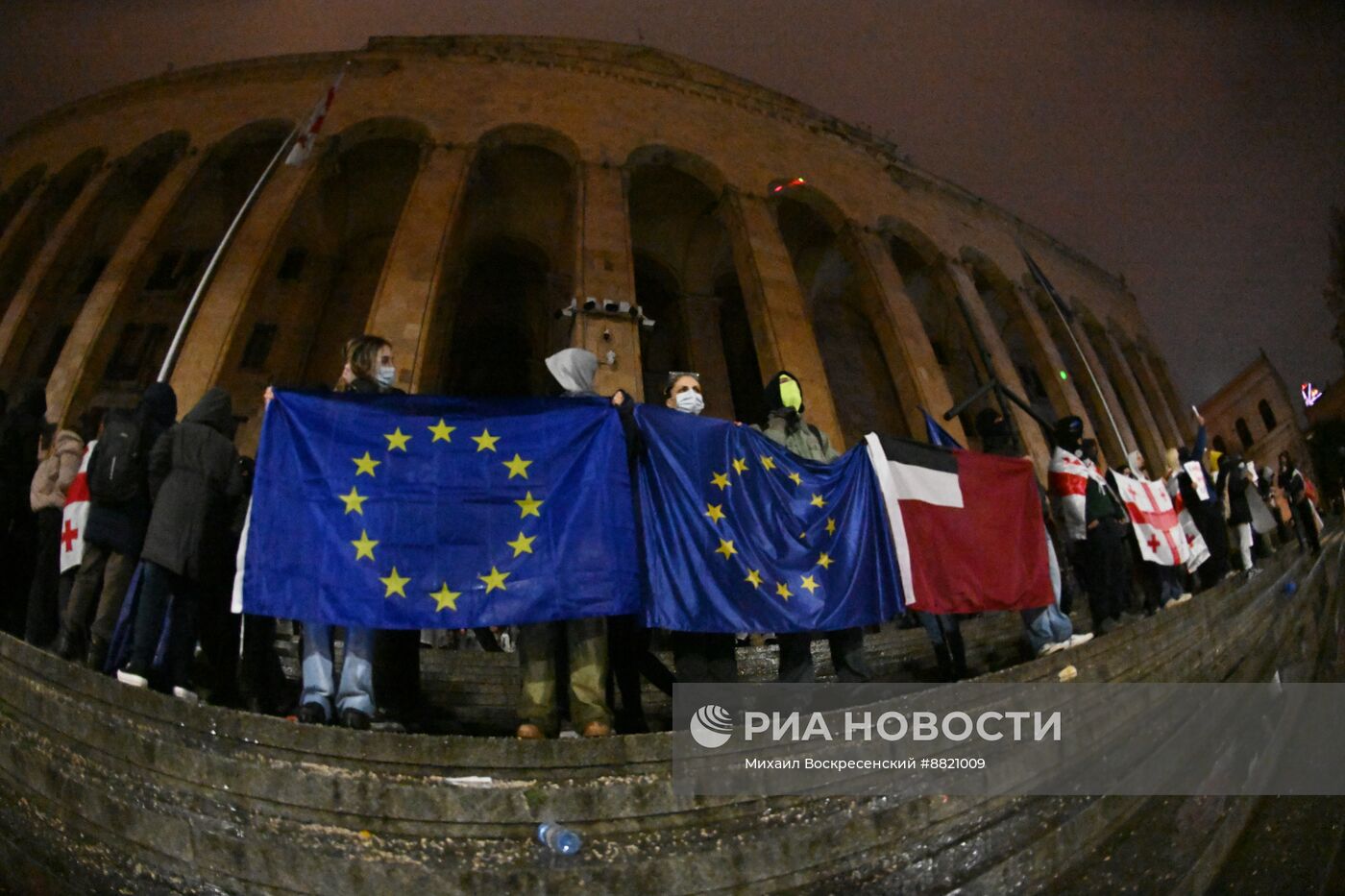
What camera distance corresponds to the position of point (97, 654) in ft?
13.7

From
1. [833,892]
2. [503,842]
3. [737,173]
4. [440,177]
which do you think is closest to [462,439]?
[503,842]

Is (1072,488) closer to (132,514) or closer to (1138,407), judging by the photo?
(132,514)

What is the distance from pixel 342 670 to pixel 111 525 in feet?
6.65

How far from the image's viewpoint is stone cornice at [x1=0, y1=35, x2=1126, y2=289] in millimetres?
16719

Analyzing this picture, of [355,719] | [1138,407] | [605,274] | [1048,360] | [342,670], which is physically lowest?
[355,719]

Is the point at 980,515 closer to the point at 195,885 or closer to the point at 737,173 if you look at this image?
the point at 195,885

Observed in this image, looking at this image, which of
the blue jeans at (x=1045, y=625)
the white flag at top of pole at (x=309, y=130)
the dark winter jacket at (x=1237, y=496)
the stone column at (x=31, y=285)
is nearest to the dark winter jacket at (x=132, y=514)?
the white flag at top of pole at (x=309, y=130)

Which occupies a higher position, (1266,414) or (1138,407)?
(1266,414)

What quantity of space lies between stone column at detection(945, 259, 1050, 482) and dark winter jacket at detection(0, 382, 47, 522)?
57.9ft

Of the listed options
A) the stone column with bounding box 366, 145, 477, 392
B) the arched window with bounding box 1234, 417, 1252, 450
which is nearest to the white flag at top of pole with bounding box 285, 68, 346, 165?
the stone column with bounding box 366, 145, 477, 392

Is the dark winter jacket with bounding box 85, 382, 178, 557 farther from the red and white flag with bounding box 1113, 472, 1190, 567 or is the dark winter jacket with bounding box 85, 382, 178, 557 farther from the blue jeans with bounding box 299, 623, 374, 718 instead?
the red and white flag with bounding box 1113, 472, 1190, 567

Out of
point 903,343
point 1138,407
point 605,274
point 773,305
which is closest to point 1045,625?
point 773,305

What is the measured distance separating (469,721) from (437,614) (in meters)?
1.08

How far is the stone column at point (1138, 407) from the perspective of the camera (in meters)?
22.8
